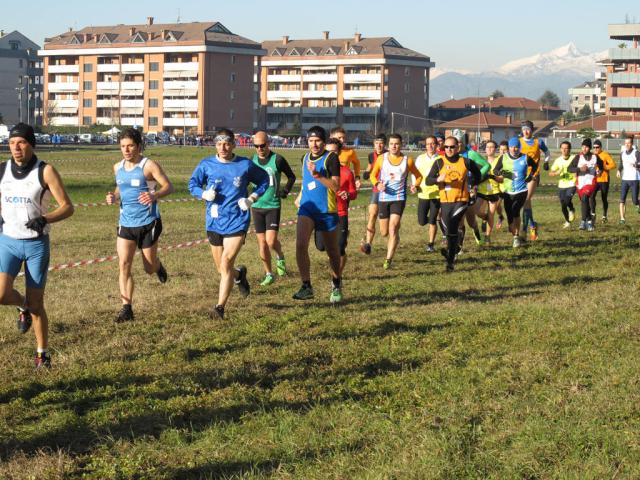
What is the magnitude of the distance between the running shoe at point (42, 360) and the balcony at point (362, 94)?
151670 millimetres

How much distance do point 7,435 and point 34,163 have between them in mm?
2615

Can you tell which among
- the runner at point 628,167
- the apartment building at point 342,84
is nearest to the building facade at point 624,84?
the apartment building at point 342,84

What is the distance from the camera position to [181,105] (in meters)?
146

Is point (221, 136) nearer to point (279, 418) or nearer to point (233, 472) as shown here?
point (279, 418)

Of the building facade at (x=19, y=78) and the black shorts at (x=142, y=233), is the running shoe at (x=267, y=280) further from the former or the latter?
the building facade at (x=19, y=78)

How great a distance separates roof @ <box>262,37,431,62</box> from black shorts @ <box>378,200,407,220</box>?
143994 mm

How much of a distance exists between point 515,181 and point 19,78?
154634 millimetres

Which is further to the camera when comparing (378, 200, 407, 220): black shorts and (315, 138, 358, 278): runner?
(378, 200, 407, 220): black shorts

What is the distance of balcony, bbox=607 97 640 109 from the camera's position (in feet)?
390

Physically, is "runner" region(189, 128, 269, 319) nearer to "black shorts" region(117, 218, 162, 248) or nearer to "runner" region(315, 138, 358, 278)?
"black shorts" region(117, 218, 162, 248)

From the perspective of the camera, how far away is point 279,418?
729cm

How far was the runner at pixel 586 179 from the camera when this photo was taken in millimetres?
22547

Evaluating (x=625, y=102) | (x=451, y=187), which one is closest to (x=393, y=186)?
(x=451, y=187)

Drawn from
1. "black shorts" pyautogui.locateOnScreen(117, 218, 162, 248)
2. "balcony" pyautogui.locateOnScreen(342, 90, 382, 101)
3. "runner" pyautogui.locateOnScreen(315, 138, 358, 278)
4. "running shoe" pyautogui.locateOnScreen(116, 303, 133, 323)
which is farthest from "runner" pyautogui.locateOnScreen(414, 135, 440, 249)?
"balcony" pyautogui.locateOnScreen(342, 90, 382, 101)
